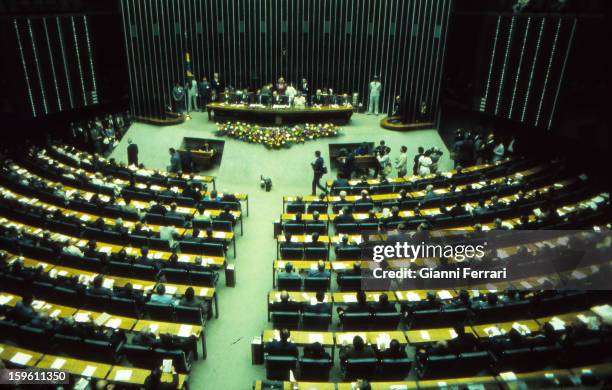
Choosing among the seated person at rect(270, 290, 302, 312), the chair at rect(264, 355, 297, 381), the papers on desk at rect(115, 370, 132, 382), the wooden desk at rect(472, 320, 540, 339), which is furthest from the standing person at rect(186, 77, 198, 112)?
the wooden desk at rect(472, 320, 540, 339)

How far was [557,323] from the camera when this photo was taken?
7660 mm

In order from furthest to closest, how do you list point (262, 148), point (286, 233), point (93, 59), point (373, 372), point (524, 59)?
point (93, 59), point (262, 148), point (524, 59), point (286, 233), point (373, 372)

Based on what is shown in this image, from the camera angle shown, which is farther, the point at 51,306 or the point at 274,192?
the point at 274,192

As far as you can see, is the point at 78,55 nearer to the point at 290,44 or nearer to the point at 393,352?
the point at 290,44

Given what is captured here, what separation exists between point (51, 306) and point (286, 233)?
17.1 ft

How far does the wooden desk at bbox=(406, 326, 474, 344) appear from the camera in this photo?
7316 mm

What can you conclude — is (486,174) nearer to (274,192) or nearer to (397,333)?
(274,192)

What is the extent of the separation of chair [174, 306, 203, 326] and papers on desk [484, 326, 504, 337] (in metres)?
5.28

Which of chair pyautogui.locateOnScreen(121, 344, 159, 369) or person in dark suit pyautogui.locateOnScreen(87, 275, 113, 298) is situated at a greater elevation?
person in dark suit pyautogui.locateOnScreen(87, 275, 113, 298)

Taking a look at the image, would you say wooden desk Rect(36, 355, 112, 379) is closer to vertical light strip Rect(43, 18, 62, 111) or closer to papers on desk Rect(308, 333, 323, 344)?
papers on desk Rect(308, 333, 323, 344)

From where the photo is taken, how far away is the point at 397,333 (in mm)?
7527

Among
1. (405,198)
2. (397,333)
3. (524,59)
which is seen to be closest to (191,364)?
(397,333)

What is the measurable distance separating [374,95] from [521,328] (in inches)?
574

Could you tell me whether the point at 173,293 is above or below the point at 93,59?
below
